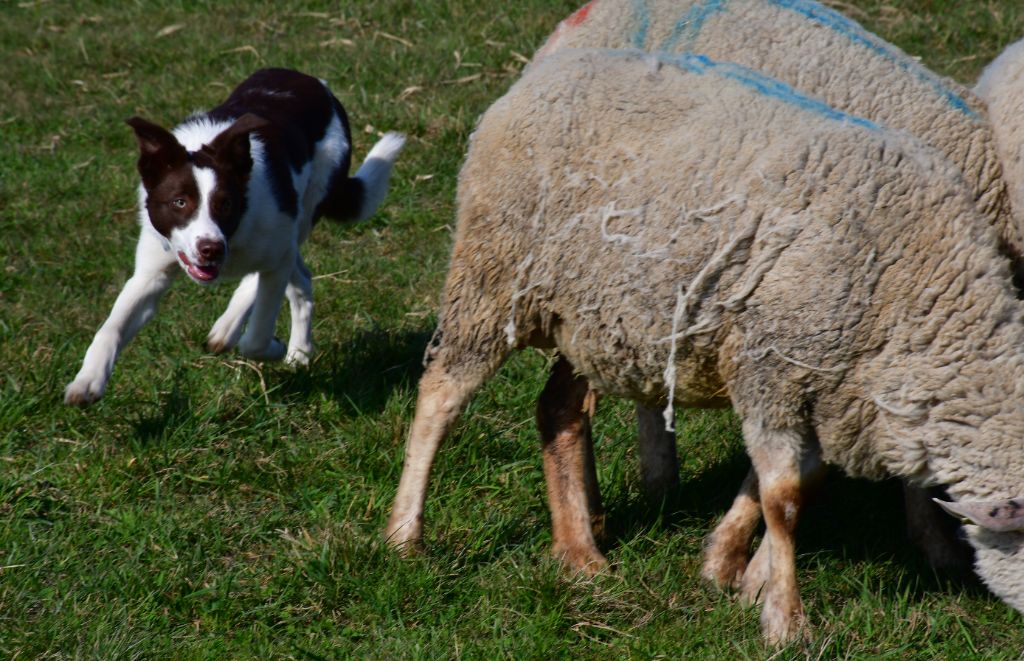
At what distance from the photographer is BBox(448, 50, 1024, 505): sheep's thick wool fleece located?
3.31 meters

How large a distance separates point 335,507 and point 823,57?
2210mm

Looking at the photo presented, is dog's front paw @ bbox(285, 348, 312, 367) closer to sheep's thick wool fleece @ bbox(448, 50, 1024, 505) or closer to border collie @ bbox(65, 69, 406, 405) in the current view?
border collie @ bbox(65, 69, 406, 405)

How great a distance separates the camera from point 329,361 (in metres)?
5.27

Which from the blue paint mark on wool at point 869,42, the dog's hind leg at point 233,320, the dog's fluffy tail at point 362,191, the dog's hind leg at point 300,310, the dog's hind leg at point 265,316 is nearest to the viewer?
the blue paint mark on wool at point 869,42

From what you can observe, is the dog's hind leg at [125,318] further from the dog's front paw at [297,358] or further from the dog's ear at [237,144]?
the dog's front paw at [297,358]

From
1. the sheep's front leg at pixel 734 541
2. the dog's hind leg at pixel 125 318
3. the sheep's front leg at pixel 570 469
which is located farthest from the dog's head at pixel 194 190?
the sheep's front leg at pixel 734 541

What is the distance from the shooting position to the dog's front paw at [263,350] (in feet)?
16.8

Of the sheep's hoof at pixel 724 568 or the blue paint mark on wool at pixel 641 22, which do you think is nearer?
the sheep's hoof at pixel 724 568

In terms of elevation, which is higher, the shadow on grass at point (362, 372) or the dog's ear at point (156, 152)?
the dog's ear at point (156, 152)

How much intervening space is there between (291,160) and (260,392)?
1.03 m

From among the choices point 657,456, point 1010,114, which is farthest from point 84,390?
point 1010,114

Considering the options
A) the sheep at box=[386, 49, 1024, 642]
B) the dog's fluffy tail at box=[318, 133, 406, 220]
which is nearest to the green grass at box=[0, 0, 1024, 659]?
the sheep at box=[386, 49, 1024, 642]

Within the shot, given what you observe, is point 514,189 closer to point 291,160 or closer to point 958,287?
point 958,287

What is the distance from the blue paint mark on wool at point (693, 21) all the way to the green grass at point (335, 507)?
4.53ft
